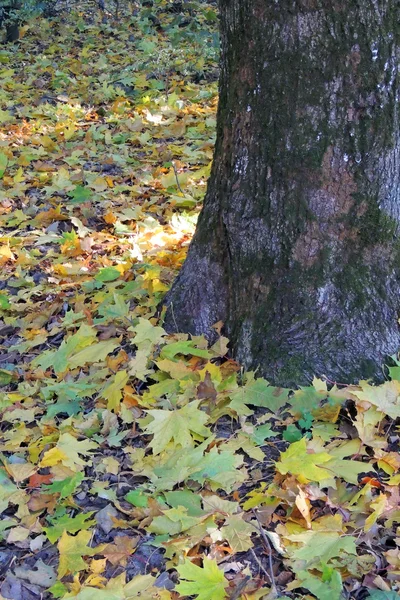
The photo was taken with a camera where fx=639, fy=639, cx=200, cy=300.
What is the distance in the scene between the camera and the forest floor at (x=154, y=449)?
193cm

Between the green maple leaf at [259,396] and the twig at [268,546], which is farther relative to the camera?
the green maple leaf at [259,396]

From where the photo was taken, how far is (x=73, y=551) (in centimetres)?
202

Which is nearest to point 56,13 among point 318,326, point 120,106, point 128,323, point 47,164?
point 120,106

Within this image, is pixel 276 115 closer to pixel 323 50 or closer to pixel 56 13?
pixel 323 50

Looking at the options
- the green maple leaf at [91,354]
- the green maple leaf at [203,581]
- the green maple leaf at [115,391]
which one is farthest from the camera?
the green maple leaf at [91,354]

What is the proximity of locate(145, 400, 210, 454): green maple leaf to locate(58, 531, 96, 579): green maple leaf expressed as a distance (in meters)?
0.41

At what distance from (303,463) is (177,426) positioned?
488 millimetres

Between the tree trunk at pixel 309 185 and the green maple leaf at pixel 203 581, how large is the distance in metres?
0.92

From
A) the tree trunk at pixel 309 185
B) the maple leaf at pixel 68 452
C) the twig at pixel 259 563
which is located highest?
the tree trunk at pixel 309 185

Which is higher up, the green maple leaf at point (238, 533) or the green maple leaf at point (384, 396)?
the green maple leaf at point (384, 396)

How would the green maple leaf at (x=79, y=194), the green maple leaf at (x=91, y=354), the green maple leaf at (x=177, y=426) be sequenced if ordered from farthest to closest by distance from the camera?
the green maple leaf at (x=79, y=194)
the green maple leaf at (x=91, y=354)
the green maple leaf at (x=177, y=426)

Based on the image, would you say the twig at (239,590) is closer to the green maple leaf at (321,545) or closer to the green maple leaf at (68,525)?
the green maple leaf at (321,545)

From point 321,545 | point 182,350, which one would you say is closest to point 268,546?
point 321,545

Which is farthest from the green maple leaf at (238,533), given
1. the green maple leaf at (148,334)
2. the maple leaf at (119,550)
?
the green maple leaf at (148,334)
